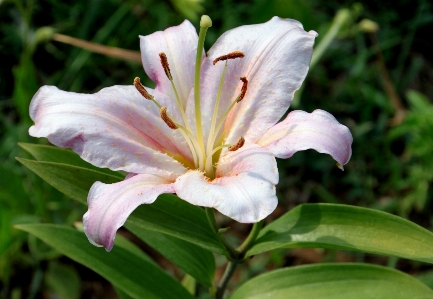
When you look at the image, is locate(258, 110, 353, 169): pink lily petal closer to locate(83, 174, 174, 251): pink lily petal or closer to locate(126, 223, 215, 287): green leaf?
locate(83, 174, 174, 251): pink lily petal

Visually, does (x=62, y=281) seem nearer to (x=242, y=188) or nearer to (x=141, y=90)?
(x=141, y=90)

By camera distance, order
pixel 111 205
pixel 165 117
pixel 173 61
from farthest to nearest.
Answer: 1. pixel 173 61
2. pixel 165 117
3. pixel 111 205

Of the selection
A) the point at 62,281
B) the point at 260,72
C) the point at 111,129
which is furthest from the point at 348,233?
the point at 62,281

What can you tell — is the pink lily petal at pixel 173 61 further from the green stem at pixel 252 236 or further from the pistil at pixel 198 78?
the green stem at pixel 252 236

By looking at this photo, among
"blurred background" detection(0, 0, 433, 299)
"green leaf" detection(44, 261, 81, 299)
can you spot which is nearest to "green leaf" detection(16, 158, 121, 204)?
"blurred background" detection(0, 0, 433, 299)

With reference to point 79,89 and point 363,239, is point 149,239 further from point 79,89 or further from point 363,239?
point 79,89

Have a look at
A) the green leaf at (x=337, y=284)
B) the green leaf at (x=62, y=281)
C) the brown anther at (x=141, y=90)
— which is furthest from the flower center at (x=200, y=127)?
the green leaf at (x=62, y=281)

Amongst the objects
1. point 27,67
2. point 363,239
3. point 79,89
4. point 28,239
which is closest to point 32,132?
point 363,239
